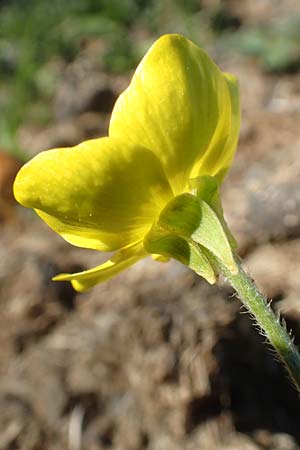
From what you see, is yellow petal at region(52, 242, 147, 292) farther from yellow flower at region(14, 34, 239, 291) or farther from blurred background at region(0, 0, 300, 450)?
blurred background at region(0, 0, 300, 450)

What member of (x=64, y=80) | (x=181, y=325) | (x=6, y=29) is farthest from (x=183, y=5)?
(x=181, y=325)

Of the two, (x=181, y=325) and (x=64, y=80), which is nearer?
(x=181, y=325)

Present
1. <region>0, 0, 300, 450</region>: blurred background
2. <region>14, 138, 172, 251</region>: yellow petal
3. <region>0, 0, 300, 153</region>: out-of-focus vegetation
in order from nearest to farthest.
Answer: <region>14, 138, 172, 251</region>: yellow petal, <region>0, 0, 300, 450</region>: blurred background, <region>0, 0, 300, 153</region>: out-of-focus vegetation

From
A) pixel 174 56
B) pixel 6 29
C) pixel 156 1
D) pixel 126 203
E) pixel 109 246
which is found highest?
pixel 174 56

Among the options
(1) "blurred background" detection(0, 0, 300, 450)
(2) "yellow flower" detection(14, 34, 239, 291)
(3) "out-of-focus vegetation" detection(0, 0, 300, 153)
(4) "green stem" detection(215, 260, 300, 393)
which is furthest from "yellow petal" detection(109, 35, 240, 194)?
(3) "out-of-focus vegetation" detection(0, 0, 300, 153)

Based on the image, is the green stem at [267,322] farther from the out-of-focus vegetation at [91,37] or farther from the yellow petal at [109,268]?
the out-of-focus vegetation at [91,37]

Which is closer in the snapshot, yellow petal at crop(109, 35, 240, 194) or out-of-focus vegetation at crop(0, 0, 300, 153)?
yellow petal at crop(109, 35, 240, 194)

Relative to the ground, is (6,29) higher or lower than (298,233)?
lower

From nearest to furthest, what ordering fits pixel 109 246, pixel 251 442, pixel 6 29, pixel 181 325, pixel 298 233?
pixel 109 246
pixel 251 442
pixel 181 325
pixel 298 233
pixel 6 29

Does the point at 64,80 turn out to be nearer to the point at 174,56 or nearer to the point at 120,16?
the point at 120,16
